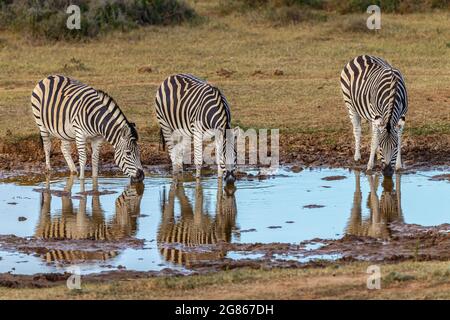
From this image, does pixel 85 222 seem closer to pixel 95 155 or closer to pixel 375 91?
pixel 95 155

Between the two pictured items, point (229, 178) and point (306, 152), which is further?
point (306, 152)

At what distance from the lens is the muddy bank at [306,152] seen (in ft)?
57.0

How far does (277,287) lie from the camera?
9766 mm

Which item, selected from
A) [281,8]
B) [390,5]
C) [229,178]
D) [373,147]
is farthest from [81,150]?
[390,5]

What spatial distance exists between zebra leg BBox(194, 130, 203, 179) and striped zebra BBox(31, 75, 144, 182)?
85 cm

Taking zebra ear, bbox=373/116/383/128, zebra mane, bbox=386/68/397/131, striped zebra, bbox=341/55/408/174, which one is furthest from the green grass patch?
zebra ear, bbox=373/116/383/128

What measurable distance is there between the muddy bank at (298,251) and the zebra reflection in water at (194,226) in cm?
26

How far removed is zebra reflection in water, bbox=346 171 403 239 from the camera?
13289 mm

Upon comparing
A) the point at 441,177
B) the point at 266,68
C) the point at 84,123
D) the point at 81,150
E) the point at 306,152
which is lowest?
the point at 441,177

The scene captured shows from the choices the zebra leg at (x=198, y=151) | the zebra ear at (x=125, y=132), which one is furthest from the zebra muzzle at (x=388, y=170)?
the zebra ear at (x=125, y=132)

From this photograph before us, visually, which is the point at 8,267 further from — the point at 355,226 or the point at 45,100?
the point at 45,100

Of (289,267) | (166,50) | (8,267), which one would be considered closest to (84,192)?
(8,267)

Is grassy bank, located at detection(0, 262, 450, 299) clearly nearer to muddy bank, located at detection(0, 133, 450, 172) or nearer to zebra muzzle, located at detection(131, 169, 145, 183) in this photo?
zebra muzzle, located at detection(131, 169, 145, 183)

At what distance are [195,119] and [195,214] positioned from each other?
7.74 ft
